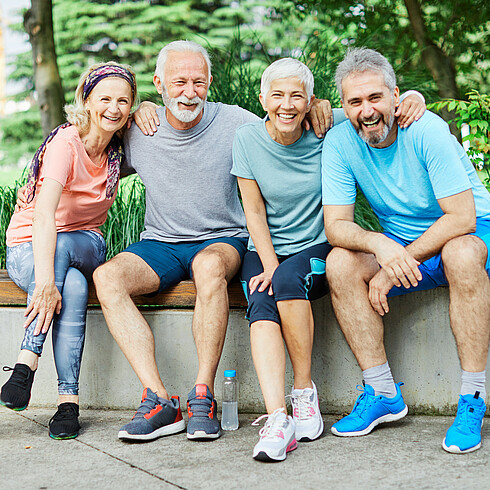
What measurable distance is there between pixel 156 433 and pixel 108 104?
143 cm

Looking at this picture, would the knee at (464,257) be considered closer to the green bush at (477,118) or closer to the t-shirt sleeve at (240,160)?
the t-shirt sleeve at (240,160)

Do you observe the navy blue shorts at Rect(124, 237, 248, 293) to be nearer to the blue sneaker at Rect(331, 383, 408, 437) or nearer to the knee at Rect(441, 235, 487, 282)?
the blue sneaker at Rect(331, 383, 408, 437)

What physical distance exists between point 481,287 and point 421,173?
529 mm

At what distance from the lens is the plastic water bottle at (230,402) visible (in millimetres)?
2883

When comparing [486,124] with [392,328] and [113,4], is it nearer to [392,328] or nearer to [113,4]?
[392,328]

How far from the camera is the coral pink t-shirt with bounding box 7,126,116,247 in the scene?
2.89m

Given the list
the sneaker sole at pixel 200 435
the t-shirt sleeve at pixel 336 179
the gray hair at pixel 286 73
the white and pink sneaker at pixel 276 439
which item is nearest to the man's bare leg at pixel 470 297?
the t-shirt sleeve at pixel 336 179

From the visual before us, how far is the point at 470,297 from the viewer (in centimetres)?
249

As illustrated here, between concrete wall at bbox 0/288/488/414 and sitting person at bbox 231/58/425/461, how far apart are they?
14.3 inches

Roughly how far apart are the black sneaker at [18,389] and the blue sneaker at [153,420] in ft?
1.32

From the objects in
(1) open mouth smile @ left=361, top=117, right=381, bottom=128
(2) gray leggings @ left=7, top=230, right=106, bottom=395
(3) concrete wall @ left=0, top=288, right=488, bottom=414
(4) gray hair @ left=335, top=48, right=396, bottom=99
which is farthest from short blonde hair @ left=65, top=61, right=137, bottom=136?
(1) open mouth smile @ left=361, top=117, right=381, bottom=128

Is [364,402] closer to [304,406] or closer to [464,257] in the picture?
[304,406]

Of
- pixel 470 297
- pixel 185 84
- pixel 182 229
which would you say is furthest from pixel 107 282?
pixel 470 297

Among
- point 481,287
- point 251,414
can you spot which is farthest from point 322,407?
point 481,287
